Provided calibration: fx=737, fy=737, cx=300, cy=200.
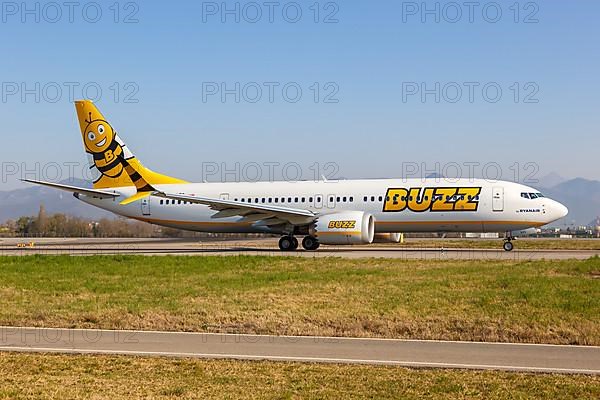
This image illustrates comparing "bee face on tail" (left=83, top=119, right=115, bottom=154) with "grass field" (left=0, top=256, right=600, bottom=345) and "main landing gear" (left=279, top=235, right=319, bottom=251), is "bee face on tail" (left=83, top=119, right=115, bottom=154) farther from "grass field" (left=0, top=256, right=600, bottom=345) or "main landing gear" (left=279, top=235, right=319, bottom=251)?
"grass field" (left=0, top=256, right=600, bottom=345)

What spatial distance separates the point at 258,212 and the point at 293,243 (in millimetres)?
2587

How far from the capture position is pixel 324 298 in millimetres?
18000

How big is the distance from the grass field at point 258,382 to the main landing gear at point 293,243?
27298 mm

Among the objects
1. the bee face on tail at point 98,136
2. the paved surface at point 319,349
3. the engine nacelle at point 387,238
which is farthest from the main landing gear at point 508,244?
the paved surface at point 319,349

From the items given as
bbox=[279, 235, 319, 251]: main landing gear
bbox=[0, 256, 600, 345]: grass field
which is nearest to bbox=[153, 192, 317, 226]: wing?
bbox=[279, 235, 319, 251]: main landing gear

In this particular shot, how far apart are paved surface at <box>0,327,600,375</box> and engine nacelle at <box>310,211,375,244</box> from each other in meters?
21.8

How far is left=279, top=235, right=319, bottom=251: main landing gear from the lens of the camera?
38312mm

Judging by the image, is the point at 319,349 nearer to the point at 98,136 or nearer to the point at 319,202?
the point at 319,202

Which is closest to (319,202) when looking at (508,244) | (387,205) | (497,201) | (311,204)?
(311,204)

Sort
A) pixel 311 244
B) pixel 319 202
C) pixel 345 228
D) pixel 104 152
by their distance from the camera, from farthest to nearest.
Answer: pixel 104 152 < pixel 319 202 < pixel 311 244 < pixel 345 228

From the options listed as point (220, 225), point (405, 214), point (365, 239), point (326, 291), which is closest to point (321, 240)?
point (365, 239)

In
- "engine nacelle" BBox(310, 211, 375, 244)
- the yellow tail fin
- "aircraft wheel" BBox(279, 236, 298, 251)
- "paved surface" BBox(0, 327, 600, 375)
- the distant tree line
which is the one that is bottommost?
the distant tree line

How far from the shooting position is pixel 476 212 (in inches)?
1422

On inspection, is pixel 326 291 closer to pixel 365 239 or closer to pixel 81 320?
pixel 81 320
